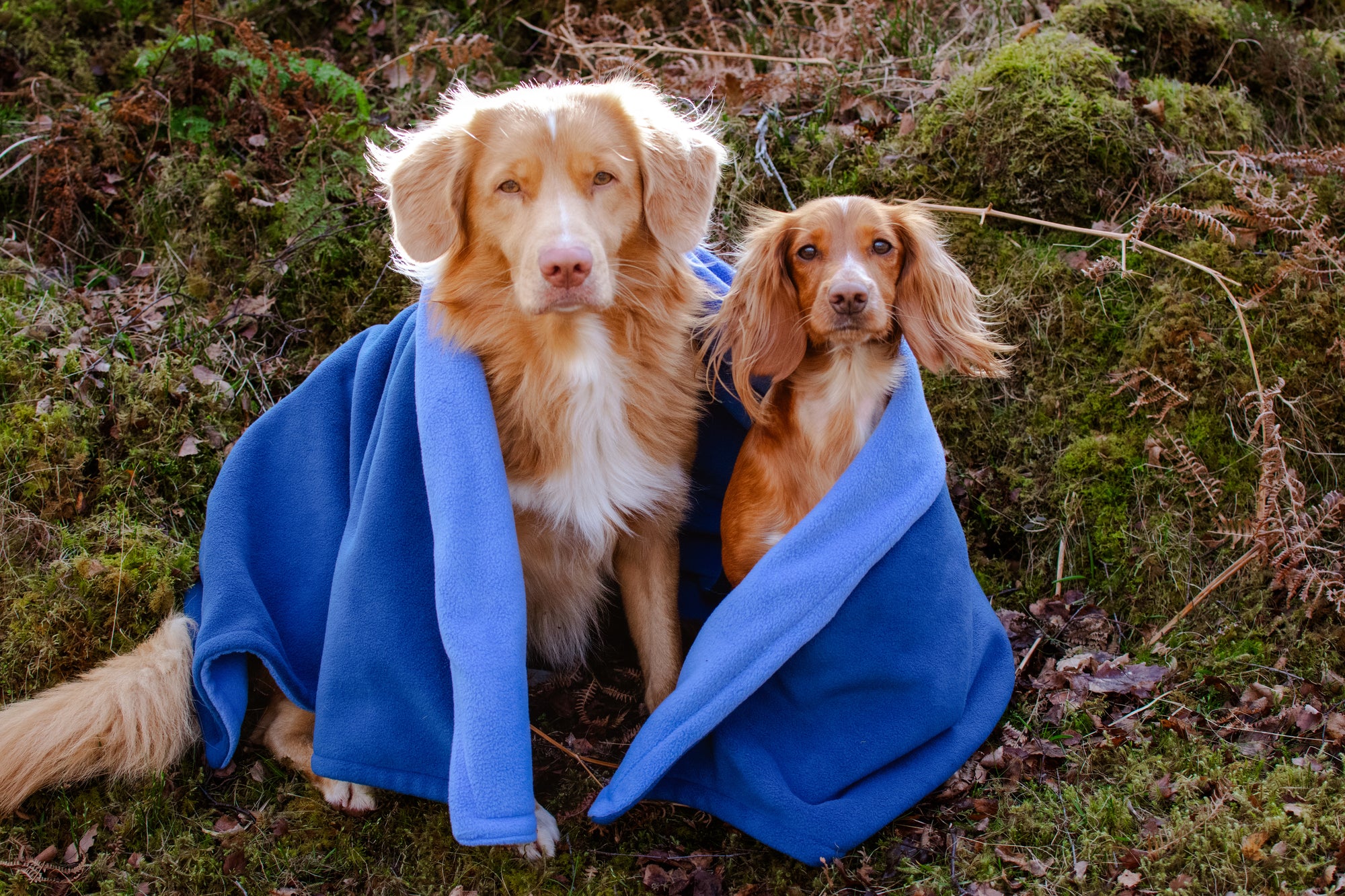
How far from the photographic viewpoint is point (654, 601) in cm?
327

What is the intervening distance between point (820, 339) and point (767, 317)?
0.16 metres

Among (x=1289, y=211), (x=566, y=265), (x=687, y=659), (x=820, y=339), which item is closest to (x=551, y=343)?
(x=566, y=265)

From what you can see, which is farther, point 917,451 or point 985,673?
point 985,673

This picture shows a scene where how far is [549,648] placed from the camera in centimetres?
345

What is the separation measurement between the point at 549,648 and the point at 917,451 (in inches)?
56.1

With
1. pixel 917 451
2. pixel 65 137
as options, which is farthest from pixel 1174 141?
pixel 65 137

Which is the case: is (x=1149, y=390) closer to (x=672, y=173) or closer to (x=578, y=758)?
(x=672, y=173)

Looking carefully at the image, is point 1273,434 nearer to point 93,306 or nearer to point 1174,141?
point 1174,141

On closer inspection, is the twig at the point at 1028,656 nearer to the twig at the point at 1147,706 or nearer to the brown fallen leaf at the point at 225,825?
the twig at the point at 1147,706

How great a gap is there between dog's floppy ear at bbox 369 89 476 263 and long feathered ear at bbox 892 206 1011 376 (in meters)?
1.22

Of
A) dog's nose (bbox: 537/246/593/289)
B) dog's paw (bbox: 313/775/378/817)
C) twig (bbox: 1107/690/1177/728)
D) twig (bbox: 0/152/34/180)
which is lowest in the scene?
dog's paw (bbox: 313/775/378/817)

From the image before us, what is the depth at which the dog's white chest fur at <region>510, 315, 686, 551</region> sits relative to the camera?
2.92m

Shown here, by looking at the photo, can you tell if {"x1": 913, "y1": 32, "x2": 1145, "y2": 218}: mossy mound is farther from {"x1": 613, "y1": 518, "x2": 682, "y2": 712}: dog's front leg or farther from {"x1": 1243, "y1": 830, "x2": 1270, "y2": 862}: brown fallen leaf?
{"x1": 1243, "y1": 830, "x2": 1270, "y2": 862}: brown fallen leaf

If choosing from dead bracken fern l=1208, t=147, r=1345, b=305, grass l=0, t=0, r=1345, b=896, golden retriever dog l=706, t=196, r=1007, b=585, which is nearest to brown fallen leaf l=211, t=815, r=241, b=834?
grass l=0, t=0, r=1345, b=896
